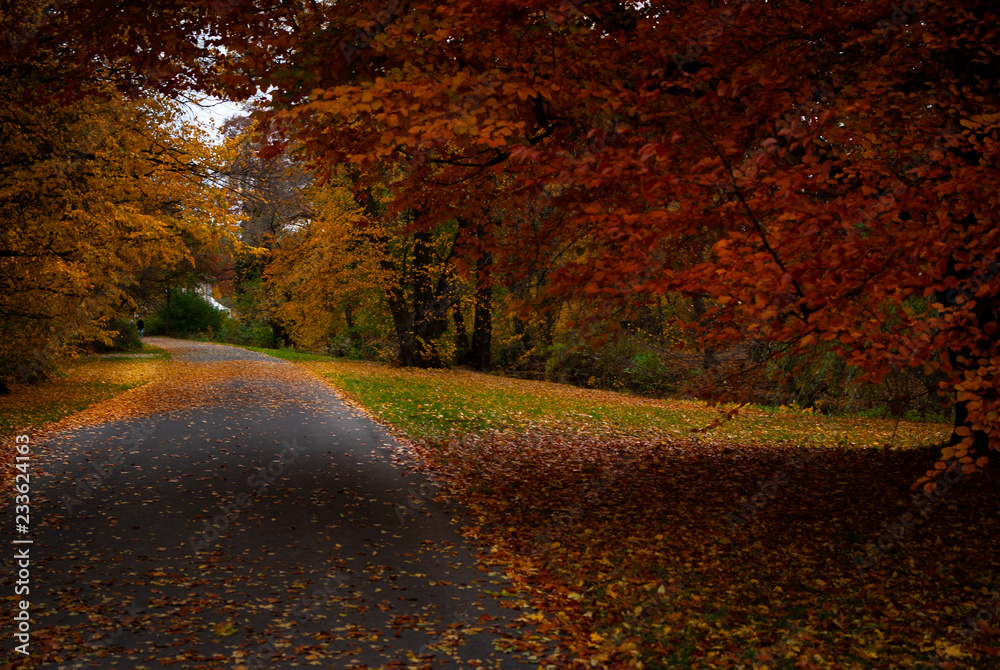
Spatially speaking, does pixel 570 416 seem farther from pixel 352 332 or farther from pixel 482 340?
pixel 352 332

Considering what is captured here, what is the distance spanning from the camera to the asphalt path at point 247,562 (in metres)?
4.09

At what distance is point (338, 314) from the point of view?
105ft

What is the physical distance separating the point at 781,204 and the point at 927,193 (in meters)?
0.97

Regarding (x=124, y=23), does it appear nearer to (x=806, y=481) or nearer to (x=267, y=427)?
(x=267, y=427)

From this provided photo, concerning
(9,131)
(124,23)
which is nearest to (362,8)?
(124,23)

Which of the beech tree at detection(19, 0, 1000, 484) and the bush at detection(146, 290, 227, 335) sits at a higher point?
the beech tree at detection(19, 0, 1000, 484)
